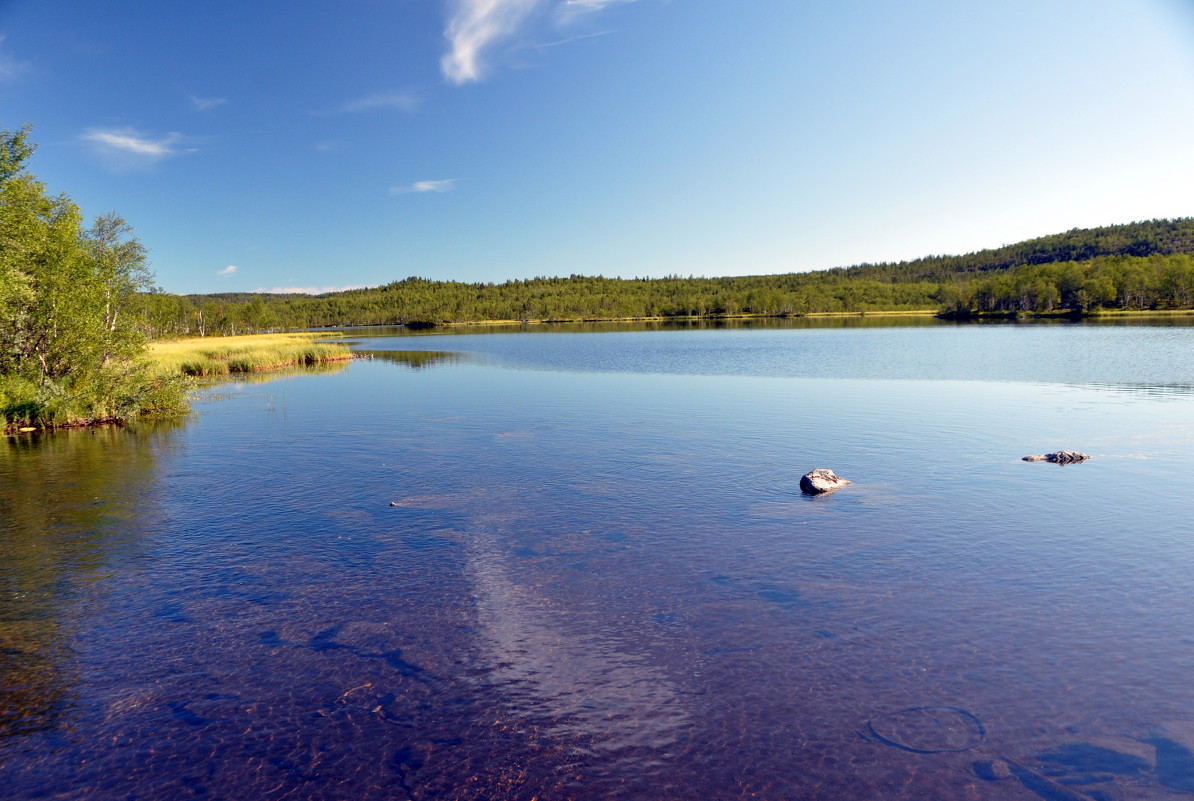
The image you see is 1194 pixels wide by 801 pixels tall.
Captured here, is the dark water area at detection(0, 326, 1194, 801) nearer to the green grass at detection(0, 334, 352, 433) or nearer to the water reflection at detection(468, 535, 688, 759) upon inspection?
the water reflection at detection(468, 535, 688, 759)

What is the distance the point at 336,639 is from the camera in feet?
34.6

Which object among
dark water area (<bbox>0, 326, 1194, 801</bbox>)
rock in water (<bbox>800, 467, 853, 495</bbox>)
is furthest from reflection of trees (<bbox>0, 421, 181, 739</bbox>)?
rock in water (<bbox>800, 467, 853, 495</bbox>)

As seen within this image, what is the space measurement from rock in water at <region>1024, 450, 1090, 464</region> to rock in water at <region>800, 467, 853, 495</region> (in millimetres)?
7502

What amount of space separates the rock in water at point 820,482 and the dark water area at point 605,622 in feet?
2.53

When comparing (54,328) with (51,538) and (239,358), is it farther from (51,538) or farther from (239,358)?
(239,358)

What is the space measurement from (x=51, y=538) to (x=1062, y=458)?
95.9 feet

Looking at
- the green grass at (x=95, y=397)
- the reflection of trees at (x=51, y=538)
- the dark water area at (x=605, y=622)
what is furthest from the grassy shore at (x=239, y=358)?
the dark water area at (x=605, y=622)

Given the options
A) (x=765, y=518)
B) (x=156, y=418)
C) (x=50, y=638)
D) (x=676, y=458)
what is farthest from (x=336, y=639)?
(x=156, y=418)

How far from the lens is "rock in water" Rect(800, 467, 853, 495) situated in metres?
18.4

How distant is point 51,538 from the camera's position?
51.6 feet

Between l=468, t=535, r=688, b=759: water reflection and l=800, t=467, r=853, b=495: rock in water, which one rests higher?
l=800, t=467, r=853, b=495: rock in water

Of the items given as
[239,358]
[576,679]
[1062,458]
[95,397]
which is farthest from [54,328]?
[1062,458]

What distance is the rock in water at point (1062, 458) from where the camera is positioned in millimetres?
21172

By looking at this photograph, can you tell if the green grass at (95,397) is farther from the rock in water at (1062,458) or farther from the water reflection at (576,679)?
the rock in water at (1062,458)
